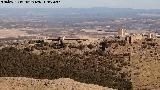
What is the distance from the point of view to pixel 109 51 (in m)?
41.5

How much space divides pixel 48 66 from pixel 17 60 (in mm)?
2598

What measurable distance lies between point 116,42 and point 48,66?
13353 millimetres

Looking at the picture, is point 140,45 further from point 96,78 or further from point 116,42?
point 96,78

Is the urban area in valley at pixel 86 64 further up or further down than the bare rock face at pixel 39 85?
further down

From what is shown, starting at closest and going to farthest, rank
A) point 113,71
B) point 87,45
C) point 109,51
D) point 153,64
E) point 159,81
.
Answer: point 159,81 < point 113,71 < point 153,64 < point 109,51 < point 87,45

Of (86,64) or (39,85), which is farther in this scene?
(86,64)

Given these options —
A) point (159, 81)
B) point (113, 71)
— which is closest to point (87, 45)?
point (113, 71)

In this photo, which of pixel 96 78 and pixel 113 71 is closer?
pixel 96 78

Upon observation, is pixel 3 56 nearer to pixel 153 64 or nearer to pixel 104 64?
pixel 104 64

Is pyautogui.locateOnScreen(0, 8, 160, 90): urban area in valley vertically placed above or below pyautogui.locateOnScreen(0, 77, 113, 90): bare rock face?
below

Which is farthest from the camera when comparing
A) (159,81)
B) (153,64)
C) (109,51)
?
(109,51)

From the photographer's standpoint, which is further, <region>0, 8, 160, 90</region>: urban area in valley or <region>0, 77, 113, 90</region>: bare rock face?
<region>0, 8, 160, 90</region>: urban area in valley

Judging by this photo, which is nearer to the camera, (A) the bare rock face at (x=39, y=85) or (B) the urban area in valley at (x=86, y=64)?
(A) the bare rock face at (x=39, y=85)

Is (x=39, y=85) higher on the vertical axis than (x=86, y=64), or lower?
higher
